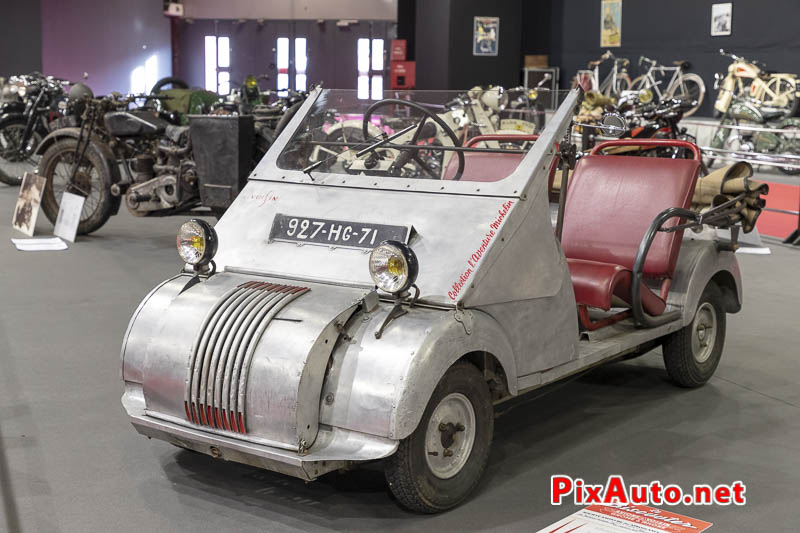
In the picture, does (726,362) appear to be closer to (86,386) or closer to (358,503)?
(358,503)

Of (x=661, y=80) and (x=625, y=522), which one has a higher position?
(x=661, y=80)

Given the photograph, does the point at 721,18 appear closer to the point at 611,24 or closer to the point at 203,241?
the point at 611,24

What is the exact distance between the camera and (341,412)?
288 centimetres

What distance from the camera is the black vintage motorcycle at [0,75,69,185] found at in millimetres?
11734

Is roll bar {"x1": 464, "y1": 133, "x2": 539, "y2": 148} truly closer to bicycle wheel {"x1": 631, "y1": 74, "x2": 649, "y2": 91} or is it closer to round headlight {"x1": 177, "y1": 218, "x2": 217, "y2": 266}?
round headlight {"x1": 177, "y1": 218, "x2": 217, "y2": 266}

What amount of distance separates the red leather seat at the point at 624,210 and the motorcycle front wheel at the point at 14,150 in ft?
29.4

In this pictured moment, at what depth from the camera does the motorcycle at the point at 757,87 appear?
533 inches

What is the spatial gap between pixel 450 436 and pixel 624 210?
188 centimetres

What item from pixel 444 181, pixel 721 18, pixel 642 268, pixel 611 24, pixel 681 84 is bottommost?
pixel 642 268

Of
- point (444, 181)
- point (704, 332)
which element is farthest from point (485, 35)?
point (444, 181)

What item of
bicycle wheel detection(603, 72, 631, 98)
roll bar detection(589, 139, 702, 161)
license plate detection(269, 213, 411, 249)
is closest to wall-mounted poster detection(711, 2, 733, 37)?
bicycle wheel detection(603, 72, 631, 98)

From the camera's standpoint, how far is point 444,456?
306 centimetres

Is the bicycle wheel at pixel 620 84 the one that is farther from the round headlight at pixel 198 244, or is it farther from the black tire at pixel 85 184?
the round headlight at pixel 198 244

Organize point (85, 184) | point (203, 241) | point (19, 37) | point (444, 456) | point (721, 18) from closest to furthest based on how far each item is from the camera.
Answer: point (444, 456) → point (203, 241) → point (85, 184) → point (721, 18) → point (19, 37)
